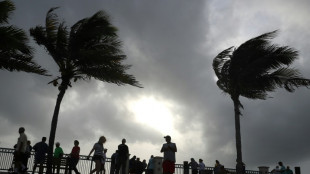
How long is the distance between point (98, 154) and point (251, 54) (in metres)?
10.9

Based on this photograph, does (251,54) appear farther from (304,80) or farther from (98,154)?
(98,154)

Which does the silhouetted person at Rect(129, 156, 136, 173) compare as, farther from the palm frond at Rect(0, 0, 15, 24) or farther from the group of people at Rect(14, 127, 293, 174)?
the palm frond at Rect(0, 0, 15, 24)

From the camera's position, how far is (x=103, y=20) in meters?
16.7

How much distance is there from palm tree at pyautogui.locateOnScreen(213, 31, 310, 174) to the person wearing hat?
8.40m

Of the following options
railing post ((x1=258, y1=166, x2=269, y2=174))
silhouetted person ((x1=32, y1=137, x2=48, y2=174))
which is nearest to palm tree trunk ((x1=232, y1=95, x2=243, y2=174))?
railing post ((x1=258, y1=166, x2=269, y2=174))

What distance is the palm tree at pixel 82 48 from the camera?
1647 centimetres

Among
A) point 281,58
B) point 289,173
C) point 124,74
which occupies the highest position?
point 281,58

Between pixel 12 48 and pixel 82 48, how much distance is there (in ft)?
14.3

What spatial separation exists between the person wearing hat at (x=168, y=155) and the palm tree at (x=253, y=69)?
8398 mm

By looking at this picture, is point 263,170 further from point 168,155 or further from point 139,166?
point 168,155

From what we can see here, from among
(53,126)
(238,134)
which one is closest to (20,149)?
(53,126)

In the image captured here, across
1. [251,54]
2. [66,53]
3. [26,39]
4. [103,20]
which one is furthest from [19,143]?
[251,54]

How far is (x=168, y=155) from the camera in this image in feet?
37.3

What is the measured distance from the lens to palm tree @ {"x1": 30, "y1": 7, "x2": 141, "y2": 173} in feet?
54.0
